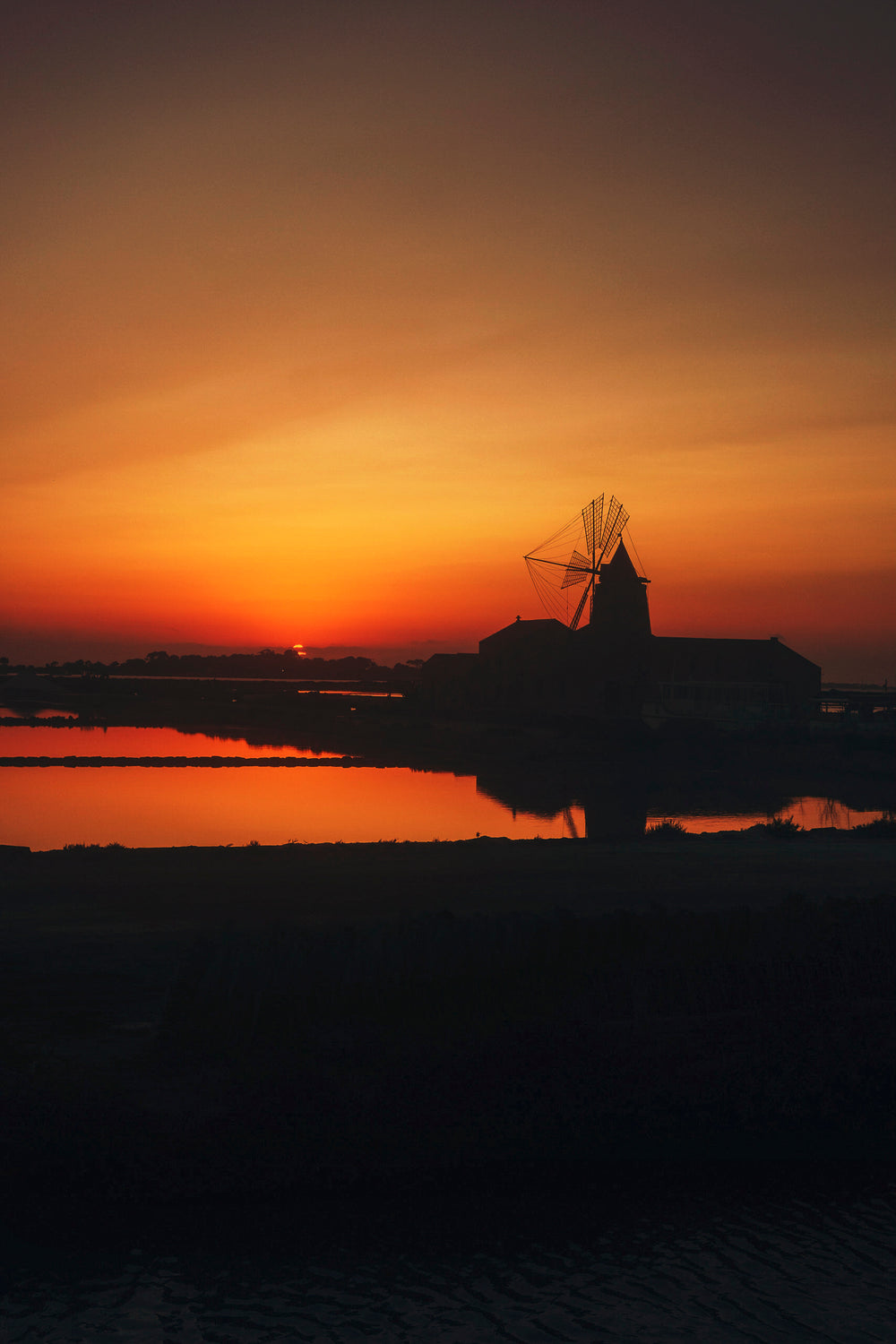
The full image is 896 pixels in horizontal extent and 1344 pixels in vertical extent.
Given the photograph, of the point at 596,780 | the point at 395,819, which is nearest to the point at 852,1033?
the point at 395,819

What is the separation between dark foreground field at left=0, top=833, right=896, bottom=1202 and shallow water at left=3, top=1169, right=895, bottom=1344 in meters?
0.38

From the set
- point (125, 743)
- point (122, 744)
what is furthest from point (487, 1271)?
point (125, 743)

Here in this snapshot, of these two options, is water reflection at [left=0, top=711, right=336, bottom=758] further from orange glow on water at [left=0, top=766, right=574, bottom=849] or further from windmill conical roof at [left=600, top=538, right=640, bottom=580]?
windmill conical roof at [left=600, top=538, right=640, bottom=580]

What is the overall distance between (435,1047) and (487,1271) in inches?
66.4

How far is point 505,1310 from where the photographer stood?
5344mm

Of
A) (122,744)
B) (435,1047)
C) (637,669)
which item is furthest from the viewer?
(637,669)

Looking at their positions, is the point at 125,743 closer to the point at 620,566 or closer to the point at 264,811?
the point at 264,811

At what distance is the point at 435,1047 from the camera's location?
720 centimetres

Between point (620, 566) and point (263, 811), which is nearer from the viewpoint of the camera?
point (263, 811)

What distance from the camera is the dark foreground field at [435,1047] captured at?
251 inches

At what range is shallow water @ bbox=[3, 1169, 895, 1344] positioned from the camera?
5.21 meters

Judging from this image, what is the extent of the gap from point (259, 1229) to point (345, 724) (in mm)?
47859

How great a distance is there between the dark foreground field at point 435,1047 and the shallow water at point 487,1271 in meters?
0.38

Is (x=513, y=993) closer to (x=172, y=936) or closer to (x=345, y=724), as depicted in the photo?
(x=172, y=936)
